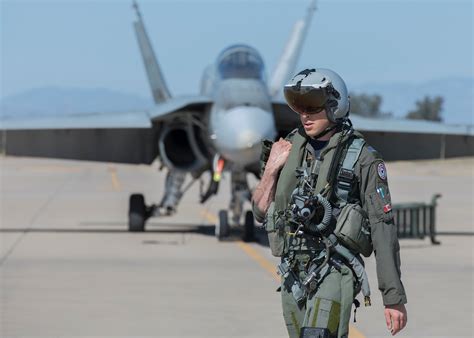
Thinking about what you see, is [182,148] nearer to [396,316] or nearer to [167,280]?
[167,280]

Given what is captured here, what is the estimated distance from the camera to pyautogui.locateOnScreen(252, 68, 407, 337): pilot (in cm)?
533

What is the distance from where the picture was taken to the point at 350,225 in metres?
5.35

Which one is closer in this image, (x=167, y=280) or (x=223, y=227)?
(x=167, y=280)

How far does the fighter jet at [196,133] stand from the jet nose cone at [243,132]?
1cm

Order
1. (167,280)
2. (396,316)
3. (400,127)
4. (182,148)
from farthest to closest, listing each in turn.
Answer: (400,127) < (182,148) < (167,280) < (396,316)

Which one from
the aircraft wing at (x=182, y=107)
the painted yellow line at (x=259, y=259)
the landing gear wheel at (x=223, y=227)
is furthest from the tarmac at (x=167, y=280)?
the aircraft wing at (x=182, y=107)

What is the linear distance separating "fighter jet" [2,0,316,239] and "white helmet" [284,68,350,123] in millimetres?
10043

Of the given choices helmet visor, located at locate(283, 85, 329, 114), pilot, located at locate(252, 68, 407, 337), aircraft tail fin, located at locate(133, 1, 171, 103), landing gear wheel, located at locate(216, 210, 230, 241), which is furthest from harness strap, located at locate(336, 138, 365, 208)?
aircraft tail fin, located at locate(133, 1, 171, 103)

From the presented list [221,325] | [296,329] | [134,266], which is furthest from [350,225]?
[134,266]

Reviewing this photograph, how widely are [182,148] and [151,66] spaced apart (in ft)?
17.3

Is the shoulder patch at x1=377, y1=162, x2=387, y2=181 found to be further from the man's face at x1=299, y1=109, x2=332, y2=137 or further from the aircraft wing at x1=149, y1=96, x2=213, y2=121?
the aircraft wing at x1=149, y1=96, x2=213, y2=121

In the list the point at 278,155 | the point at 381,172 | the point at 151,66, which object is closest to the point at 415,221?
the point at 151,66

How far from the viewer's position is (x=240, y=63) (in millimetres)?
17797

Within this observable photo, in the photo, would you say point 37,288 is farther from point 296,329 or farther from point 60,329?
point 296,329
